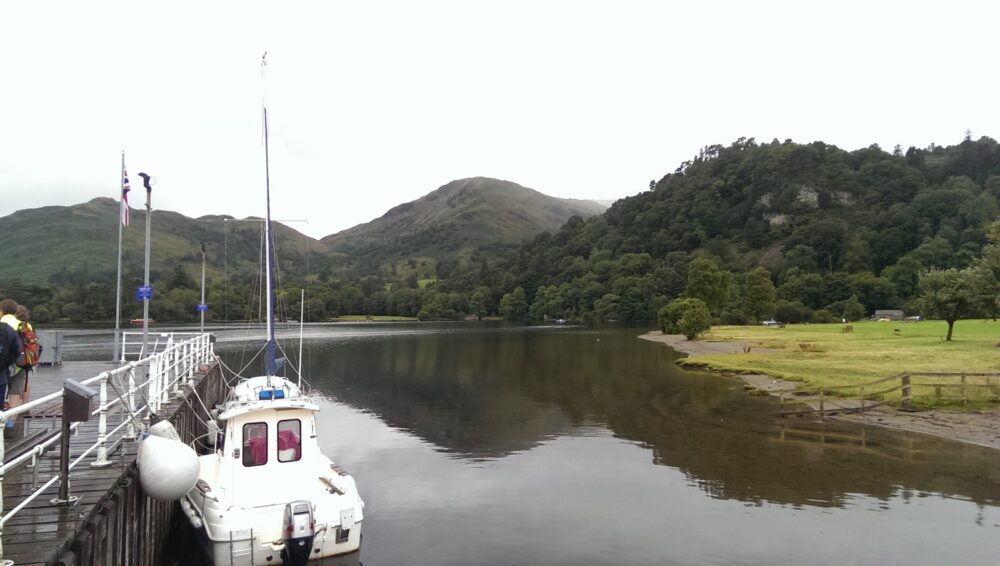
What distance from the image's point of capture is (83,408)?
852 cm

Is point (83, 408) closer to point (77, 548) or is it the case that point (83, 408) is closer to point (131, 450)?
point (77, 548)

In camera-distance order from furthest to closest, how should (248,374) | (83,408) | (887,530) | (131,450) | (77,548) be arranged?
(248,374)
(887,530)
(131,450)
(83,408)
(77,548)

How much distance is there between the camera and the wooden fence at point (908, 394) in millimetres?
30469

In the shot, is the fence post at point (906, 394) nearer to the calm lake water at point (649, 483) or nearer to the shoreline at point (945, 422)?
the shoreline at point (945, 422)

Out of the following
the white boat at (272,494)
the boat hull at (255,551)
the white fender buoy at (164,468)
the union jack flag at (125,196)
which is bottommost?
the boat hull at (255,551)

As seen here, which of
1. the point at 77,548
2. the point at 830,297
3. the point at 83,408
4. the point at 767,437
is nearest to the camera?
the point at 77,548

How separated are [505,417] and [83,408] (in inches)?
1095

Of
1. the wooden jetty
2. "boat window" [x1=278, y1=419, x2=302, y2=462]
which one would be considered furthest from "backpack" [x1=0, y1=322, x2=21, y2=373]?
"boat window" [x1=278, y1=419, x2=302, y2=462]

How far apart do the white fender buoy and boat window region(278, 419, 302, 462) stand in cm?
300

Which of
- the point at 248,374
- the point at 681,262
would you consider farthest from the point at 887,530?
the point at 681,262

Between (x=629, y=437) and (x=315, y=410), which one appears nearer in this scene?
(x=315, y=410)

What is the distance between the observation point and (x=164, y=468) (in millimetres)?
11156

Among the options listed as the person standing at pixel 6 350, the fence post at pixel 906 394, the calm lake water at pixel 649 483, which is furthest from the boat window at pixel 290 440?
the fence post at pixel 906 394

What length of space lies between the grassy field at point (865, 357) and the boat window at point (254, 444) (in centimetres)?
3097
